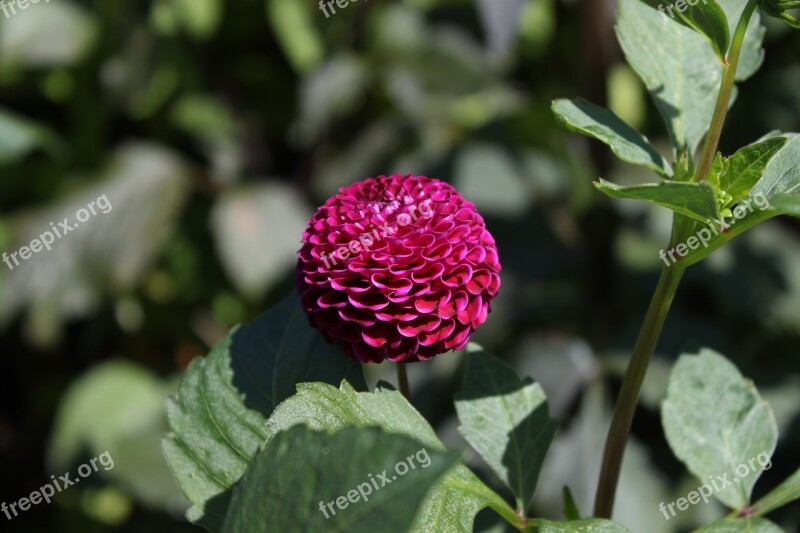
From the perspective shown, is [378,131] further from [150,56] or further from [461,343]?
[461,343]

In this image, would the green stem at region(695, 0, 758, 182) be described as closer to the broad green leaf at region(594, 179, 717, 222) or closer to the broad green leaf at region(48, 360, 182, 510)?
the broad green leaf at region(594, 179, 717, 222)

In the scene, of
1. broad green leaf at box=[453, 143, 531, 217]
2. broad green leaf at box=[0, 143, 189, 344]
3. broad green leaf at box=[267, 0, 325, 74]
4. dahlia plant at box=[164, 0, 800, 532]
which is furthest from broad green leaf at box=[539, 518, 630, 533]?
broad green leaf at box=[267, 0, 325, 74]

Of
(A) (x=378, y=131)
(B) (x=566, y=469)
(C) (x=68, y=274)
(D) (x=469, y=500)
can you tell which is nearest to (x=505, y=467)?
(D) (x=469, y=500)

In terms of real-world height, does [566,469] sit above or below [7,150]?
below

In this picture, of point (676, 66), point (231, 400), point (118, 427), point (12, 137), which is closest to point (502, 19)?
point (676, 66)

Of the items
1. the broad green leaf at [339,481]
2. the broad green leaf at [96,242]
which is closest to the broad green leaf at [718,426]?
the broad green leaf at [339,481]

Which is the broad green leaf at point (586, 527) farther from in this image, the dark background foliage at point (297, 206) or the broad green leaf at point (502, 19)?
the broad green leaf at point (502, 19)
